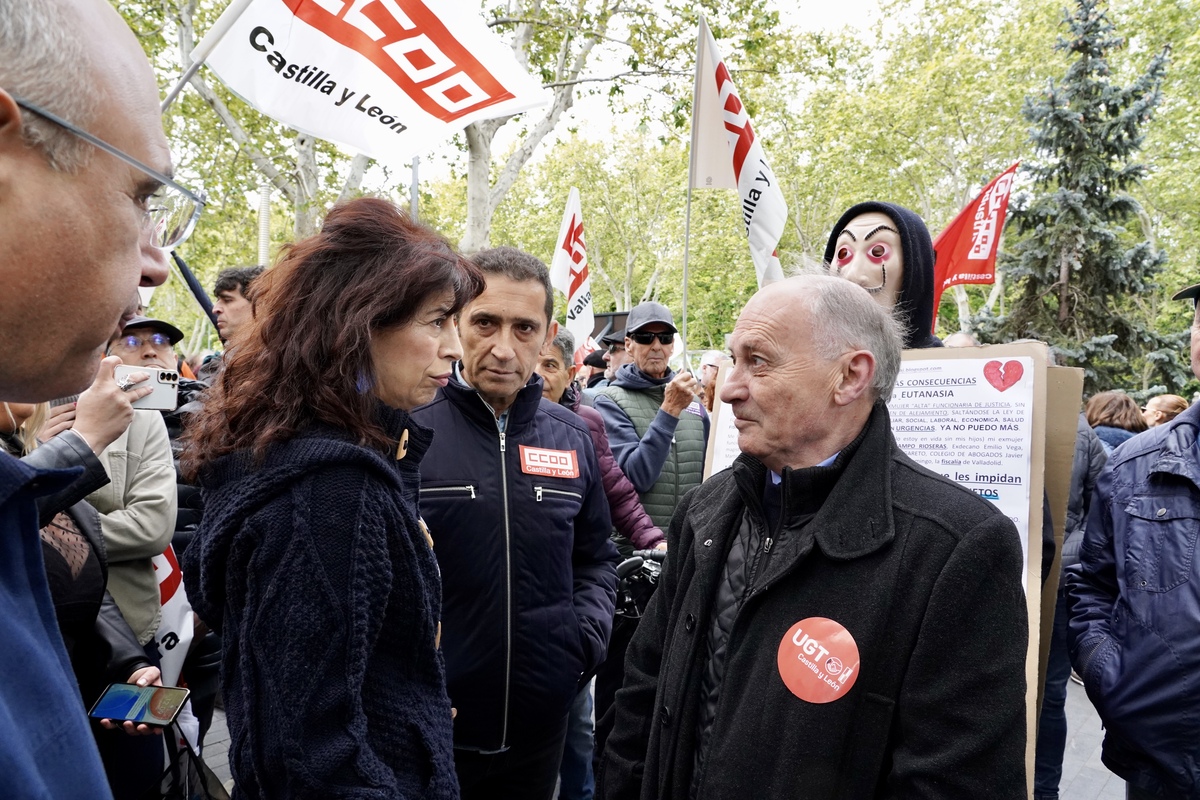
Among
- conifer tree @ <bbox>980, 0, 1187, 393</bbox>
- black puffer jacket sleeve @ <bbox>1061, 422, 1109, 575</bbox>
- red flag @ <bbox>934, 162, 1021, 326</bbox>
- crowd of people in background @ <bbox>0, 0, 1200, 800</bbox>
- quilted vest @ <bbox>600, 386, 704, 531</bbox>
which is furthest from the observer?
conifer tree @ <bbox>980, 0, 1187, 393</bbox>

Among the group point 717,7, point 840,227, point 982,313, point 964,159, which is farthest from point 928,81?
point 840,227

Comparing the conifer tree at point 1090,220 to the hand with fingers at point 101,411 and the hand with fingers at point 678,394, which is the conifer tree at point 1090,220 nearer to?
the hand with fingers at point 678,394

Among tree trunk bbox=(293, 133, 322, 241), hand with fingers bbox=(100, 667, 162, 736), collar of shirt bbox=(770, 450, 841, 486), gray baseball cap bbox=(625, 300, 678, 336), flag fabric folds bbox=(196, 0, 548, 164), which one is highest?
tree trunk bbox=(293, 133, 322, 241)

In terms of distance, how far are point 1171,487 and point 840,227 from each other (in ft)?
4.37

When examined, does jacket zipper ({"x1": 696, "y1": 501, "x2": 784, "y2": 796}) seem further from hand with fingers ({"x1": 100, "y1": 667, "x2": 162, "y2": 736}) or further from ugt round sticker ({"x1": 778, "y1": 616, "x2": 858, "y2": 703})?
hand with fingers ({"x1": 100, "y1": 667, "x2": 162, "y2": 736})

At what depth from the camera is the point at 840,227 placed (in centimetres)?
281

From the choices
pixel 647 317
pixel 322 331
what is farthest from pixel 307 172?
A: pixel 322 331

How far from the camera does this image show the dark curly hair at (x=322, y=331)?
1606 millimetres

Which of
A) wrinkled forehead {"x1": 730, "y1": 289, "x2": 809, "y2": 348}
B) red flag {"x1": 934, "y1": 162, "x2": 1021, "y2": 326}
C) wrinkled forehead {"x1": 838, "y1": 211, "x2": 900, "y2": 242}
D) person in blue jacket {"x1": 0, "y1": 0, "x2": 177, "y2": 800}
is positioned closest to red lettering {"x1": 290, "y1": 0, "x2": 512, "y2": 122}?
wrinkled forehead {"x1": 838, "y1": 211, "x2": 900, "y2": 242}

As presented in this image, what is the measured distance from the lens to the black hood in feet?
8.59

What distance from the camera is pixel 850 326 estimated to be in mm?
1880

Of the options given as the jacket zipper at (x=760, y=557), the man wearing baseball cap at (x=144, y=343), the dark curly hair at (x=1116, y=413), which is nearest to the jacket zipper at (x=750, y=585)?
the jacket zipper at (x=760, y=557)

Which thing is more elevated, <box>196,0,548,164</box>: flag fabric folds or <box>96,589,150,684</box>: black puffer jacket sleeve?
<box>196,0,548,164</box>: flag fabric folds

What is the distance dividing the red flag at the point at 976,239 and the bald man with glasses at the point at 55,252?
31.5 ft
